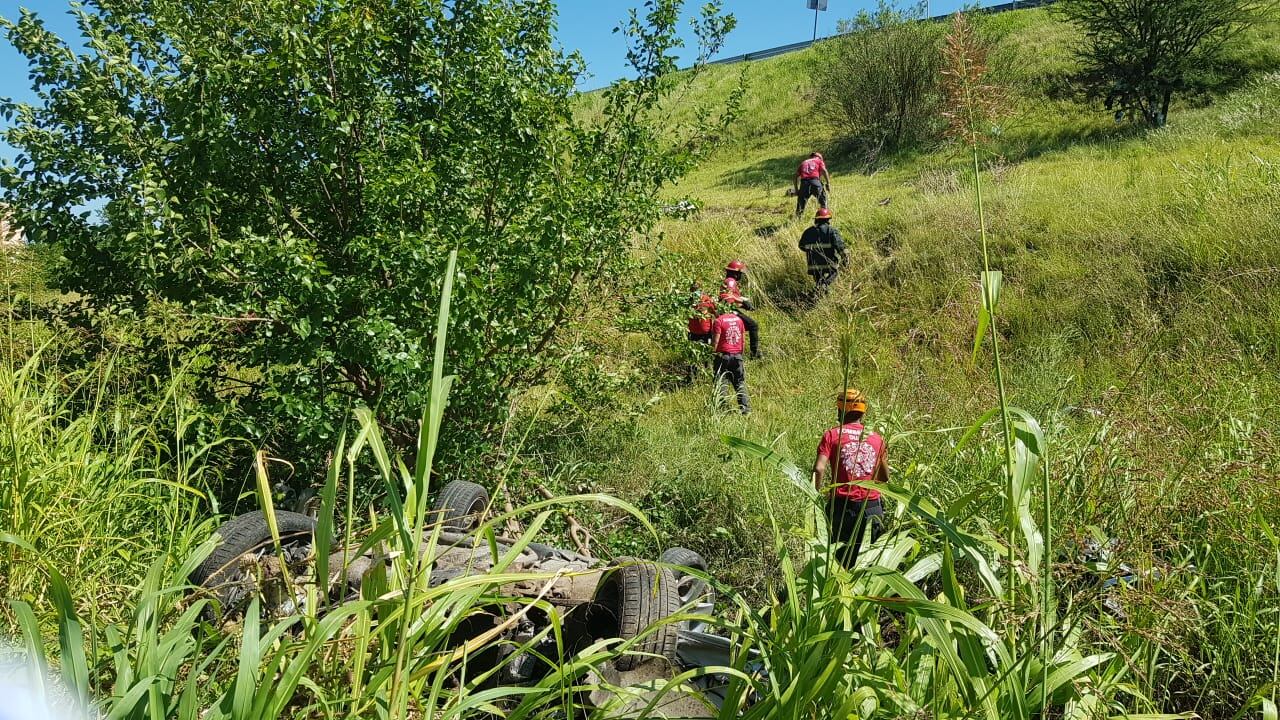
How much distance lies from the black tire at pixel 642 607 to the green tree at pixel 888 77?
1704 centimetres

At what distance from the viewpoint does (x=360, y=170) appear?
5422 mm

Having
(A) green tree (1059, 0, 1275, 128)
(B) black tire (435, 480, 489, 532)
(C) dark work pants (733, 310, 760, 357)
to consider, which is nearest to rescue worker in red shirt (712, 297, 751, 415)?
(C) dark work pants (733, 310, 760, 357)

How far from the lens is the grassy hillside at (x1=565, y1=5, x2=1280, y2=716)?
322 centimetres

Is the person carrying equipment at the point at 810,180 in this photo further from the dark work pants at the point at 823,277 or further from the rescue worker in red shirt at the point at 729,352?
the rescue worker in red shirt at the point at 729,352

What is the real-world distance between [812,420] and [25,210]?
5.93 meters

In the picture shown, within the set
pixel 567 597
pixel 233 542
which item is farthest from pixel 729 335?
pixel 233 542

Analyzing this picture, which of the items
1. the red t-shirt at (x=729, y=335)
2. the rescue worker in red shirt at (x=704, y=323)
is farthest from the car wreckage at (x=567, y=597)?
the red t-shirt at (x=729, y=335)

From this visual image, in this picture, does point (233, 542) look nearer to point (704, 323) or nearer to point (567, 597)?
point (567, 597)

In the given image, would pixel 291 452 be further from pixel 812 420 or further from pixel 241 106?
pixel 812 420

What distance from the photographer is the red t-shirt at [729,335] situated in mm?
8672

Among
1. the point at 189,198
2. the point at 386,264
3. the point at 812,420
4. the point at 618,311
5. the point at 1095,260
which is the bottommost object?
the point at 812,420

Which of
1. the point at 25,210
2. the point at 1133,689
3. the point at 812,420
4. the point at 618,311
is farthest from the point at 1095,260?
the point at 25,210

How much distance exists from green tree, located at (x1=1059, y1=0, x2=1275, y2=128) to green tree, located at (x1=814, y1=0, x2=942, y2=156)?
3.60 meters

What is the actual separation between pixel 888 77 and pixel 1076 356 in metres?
14.1
